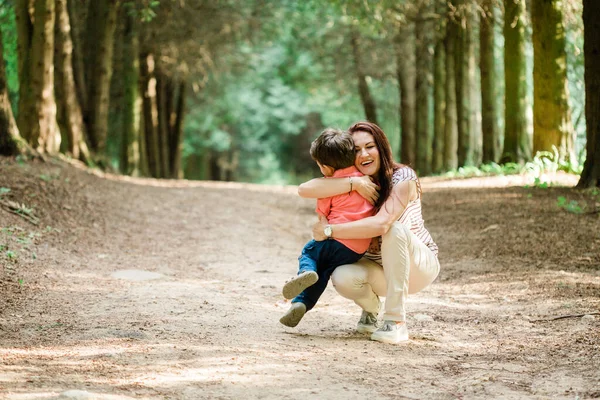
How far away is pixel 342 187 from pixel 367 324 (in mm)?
1037

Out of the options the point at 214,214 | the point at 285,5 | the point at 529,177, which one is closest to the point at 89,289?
the point at 214,214

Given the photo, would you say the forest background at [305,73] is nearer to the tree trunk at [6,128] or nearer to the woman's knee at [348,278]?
the tree trunk at [6,128]

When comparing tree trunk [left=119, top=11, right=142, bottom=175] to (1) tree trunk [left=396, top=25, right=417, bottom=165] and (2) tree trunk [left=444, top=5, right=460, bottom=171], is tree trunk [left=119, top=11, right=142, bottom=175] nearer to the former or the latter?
(2) tree trunk [left=444, top=5, right=460, bottom=171]

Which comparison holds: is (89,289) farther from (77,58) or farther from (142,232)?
(77,58)

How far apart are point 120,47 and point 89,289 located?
1537 centimetres

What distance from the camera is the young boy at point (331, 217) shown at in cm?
497

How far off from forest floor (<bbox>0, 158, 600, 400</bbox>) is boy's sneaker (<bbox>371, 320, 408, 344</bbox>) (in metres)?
0.07

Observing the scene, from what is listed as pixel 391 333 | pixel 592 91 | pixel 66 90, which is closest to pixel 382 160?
pixel 391 333

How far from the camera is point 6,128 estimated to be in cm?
1087

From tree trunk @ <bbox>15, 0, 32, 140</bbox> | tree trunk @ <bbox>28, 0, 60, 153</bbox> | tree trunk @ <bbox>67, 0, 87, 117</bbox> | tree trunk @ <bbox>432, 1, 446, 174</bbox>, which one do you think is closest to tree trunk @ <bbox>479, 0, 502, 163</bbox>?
tree trunk @ <bbox>432, 1, 446, 174</bbox>

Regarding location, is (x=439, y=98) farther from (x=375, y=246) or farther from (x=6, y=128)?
(x=375, y=246)

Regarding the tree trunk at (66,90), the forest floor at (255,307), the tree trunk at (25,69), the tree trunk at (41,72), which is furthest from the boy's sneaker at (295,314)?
the tree trunk at (66,90)

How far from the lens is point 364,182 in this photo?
16.3 ft

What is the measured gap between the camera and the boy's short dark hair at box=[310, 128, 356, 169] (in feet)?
16.3
